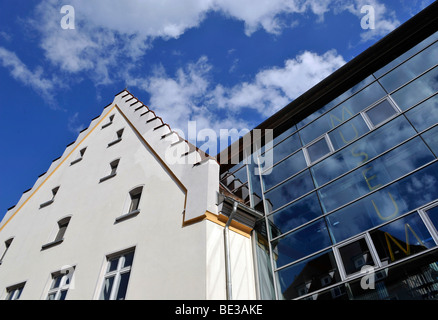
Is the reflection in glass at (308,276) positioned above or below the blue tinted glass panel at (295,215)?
below

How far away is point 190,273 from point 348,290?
3657mm

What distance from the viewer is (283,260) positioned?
8883 millimetres

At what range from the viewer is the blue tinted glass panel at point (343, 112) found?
1033cm

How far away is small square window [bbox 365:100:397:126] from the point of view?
9.37 meters

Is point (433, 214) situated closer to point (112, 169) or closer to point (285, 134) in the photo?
point (285, 134)

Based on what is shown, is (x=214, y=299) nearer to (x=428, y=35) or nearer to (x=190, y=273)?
(x=190, y=273)

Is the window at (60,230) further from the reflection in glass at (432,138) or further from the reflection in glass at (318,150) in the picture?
the reflection in glass at (432,138)

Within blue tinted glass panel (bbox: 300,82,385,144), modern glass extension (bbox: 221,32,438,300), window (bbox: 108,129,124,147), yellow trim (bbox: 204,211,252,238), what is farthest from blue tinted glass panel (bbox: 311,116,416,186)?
window (bbox: 108,129,124,147)

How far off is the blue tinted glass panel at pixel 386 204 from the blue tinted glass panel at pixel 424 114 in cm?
136

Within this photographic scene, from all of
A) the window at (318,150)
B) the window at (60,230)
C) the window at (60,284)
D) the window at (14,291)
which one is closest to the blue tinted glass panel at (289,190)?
the window at (318,150)

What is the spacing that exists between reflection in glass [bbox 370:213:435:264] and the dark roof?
575 centimetres

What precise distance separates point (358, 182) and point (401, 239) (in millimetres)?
2021

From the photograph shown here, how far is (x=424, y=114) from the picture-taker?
8492mm

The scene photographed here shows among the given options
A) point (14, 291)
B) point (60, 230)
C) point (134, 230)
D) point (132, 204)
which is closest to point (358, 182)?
point (134, 230)
